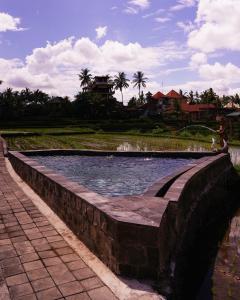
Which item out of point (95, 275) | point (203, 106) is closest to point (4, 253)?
point (95, 275)

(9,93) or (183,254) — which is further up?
(9,93)

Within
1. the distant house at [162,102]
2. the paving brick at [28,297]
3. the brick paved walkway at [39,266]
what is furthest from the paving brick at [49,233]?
the distant house at [162,102]

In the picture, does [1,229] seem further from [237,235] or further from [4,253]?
[237,235]

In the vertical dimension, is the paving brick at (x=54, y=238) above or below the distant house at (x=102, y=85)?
below

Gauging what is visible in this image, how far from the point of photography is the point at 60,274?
466cm

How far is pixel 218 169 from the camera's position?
13977 mm

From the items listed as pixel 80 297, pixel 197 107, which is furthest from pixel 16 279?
pixel 197 107

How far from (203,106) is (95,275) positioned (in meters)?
84.8

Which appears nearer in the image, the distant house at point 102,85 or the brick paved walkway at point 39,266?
the brick paved walkway at point 39,266

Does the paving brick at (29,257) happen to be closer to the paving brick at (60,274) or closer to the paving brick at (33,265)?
the paving brick at (33,265)

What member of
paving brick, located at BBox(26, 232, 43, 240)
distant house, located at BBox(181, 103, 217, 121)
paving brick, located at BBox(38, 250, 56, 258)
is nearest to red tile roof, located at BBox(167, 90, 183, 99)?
distant house, located at BBox(181, 103, 217, 121)

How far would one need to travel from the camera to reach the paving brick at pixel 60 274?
449cm

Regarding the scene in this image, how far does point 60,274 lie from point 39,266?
0.44m

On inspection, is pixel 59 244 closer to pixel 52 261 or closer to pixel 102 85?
pixel 52 261
